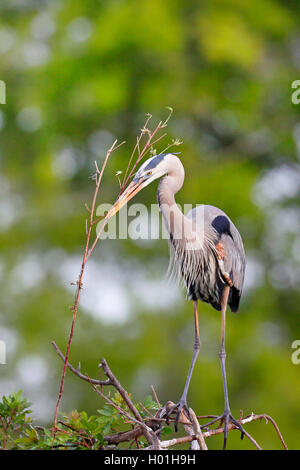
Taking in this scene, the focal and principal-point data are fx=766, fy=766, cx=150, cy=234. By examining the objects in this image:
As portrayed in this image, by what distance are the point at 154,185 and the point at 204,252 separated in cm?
669

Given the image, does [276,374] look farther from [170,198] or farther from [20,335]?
[170,198]

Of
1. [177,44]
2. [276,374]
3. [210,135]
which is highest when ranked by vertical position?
[177,44]

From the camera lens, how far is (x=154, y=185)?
9.47m

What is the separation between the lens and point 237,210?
29.5ft

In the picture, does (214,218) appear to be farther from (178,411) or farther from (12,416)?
(12,416)

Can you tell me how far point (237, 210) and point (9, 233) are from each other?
3.22 meters

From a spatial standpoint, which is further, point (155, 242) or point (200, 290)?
point (155, 242)

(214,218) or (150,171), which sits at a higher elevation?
(150,171)

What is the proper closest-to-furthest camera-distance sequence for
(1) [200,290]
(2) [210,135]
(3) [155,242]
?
(1) [200,290]
(3) [155,242]
(2) [210,135]

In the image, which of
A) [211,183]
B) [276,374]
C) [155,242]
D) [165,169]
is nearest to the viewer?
[165,169]

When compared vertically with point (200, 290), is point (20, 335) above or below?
below

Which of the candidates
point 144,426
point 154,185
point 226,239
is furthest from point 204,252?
point 154,185

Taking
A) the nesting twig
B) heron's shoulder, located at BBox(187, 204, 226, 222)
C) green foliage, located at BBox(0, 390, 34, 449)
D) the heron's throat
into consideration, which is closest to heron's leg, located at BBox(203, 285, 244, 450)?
the nesting twig

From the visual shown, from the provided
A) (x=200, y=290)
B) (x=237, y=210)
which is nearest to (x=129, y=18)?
(x=237, y=210)
